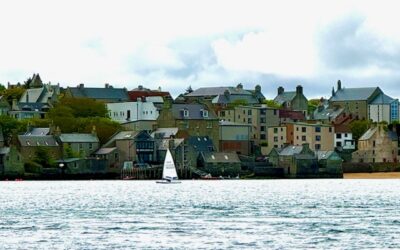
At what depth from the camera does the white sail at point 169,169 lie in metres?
132

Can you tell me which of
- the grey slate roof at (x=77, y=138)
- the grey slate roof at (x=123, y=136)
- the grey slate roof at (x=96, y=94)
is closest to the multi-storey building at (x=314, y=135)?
the grey slate roof at (x=123, y=136)

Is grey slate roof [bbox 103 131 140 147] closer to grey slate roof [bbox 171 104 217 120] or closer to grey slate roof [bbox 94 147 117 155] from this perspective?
A: grey slate roof [bbox 94 147 117 155]

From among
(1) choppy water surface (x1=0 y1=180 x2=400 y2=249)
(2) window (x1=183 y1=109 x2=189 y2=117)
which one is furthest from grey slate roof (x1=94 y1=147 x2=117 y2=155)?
(1) choppy water surface (x1=0 y1=180 x2=400 y2=249)

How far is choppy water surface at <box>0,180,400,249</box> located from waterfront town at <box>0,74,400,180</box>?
5039 cm

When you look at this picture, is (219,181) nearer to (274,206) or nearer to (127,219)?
(274,206)

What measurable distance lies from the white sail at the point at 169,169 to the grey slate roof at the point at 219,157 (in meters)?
11.6

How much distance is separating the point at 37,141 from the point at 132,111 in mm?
35877

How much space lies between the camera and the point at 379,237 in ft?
176

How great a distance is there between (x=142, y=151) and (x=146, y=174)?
2.81 m

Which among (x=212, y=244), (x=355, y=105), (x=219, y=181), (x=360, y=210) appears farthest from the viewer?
(x=355, y=105)

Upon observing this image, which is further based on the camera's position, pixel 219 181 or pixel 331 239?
pixel 219 181

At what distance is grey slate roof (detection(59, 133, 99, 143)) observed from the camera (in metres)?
148

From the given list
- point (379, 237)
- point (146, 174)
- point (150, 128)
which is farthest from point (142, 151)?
point (379, 237)

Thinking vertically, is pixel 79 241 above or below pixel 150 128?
below
